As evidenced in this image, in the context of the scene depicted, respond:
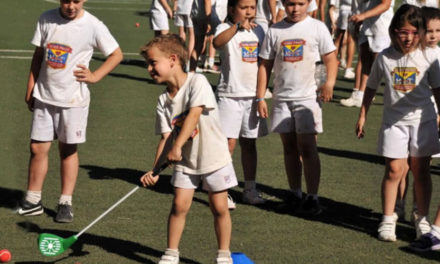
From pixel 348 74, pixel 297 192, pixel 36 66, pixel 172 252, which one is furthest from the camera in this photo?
pixel 348 74

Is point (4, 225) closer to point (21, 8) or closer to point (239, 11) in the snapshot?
point (239, 11)

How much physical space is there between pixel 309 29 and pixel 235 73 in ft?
2.63

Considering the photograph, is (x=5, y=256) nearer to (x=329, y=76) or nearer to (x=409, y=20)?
(x=329, y=76)

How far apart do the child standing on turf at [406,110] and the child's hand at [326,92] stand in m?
0.42

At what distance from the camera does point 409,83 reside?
7.36 meters

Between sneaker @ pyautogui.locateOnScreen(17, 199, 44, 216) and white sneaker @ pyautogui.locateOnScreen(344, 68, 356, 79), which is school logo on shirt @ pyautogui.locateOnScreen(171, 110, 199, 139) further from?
white sneaker @ pyautogui.locateOnScreen(344, 68, 356, 79)

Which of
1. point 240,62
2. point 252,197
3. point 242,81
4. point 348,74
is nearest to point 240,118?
point 242,81

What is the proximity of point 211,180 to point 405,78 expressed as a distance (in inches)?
71.6

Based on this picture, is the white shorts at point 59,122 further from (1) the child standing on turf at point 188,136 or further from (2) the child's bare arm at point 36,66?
(1) the child standing on turf at point 188,136

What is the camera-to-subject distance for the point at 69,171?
7871mm

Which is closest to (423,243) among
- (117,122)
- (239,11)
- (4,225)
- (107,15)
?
(239,11)

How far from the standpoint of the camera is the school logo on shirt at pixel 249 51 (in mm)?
8328

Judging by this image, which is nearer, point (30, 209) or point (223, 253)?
point (223, 253)

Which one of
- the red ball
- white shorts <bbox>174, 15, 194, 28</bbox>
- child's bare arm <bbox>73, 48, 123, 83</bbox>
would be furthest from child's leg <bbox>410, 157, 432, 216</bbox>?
white shorts <bbox>174, 15, 194, 28</bbox>
